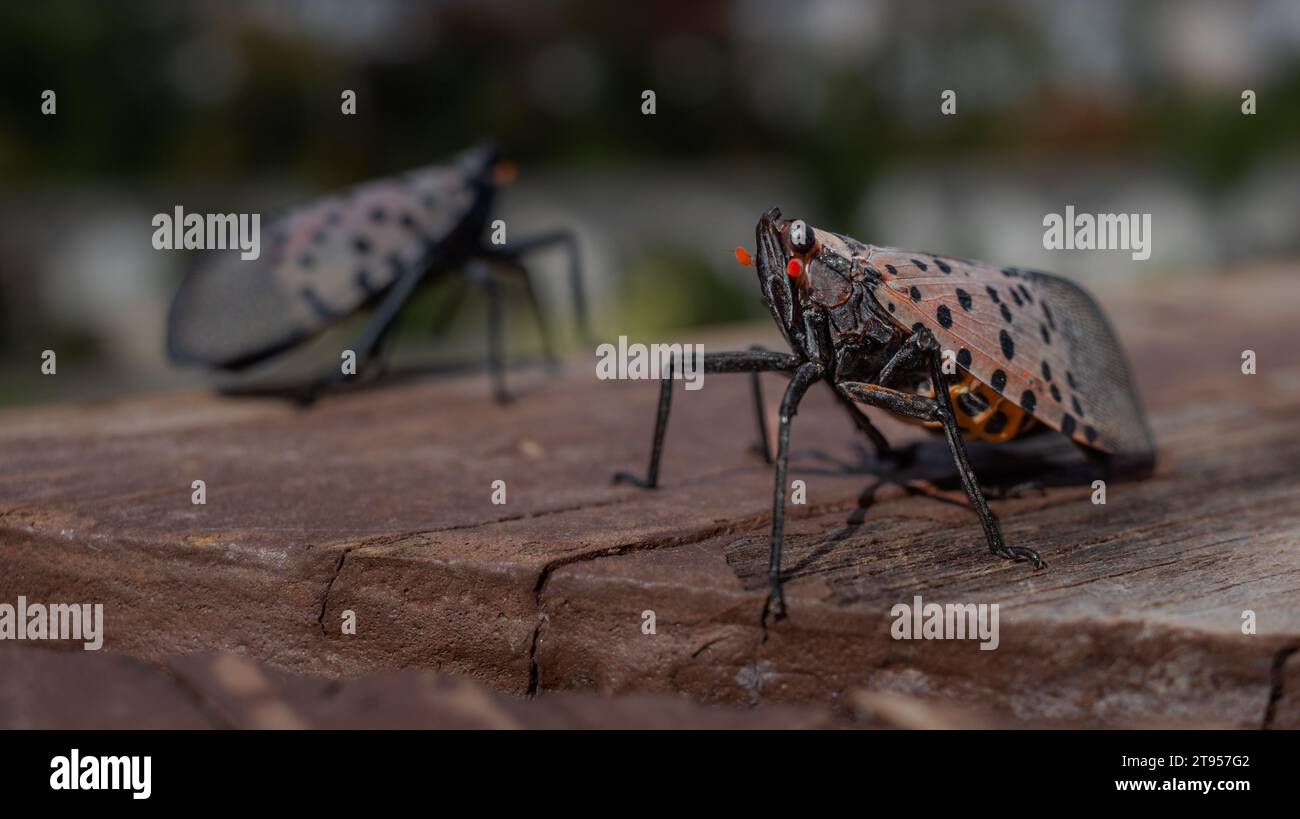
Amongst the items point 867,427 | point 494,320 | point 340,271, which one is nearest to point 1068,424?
point 867,427

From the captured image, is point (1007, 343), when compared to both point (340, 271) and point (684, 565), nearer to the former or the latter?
point (684, 565)

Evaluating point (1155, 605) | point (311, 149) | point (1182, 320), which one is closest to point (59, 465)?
point (1155, 605)

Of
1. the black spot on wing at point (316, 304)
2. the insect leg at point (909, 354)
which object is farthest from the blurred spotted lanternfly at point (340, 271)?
the insect leg at point (909, 354)

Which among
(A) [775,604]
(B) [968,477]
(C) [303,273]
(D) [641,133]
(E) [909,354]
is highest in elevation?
(D) [641,133]

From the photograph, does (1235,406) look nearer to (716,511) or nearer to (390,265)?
(716,511)

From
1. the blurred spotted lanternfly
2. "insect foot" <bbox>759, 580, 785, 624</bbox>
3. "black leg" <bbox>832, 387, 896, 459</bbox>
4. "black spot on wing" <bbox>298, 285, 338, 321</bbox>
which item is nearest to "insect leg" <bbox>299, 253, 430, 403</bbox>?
the blurred spotted lanternfly

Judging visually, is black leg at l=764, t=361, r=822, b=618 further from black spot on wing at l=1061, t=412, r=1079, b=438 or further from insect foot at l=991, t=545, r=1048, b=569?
black spot on wing at l=1061, t=412, r=1079, b=438

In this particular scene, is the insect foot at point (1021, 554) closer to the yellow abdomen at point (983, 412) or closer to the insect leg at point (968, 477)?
the insect leg at point (968, 477)
